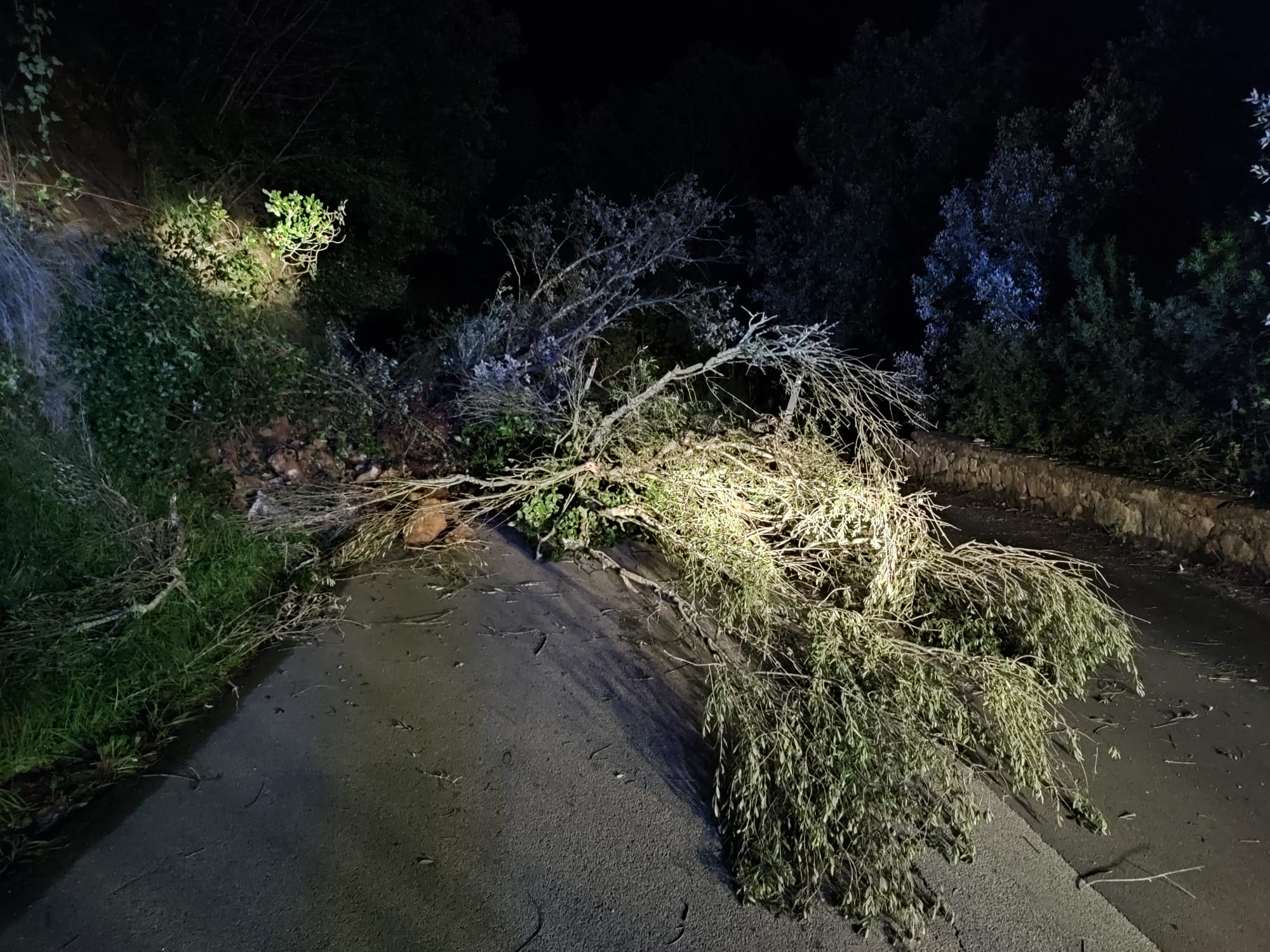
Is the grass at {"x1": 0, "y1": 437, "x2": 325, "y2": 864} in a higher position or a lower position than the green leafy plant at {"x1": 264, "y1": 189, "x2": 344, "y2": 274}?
lower

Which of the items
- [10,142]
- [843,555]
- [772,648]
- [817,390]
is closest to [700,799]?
[772,648]

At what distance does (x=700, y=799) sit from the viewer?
11.5ft

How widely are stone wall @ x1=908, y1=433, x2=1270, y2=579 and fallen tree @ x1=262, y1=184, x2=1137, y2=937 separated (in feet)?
2.57

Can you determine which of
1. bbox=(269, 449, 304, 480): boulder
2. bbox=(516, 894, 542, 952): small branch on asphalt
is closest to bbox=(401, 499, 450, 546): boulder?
bbox=(269, 449, 304, 480): boulder

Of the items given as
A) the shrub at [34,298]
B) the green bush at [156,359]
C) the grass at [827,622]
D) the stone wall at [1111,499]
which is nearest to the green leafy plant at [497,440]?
the grass at [827,622]

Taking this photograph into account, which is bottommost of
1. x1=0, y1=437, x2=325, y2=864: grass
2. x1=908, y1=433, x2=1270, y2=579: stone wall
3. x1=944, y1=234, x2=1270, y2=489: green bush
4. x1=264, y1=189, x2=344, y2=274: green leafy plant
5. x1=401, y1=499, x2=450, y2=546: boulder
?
x1=0, y1=437, x2=325, y2=864: grass

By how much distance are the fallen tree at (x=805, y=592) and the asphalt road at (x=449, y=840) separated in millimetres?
206

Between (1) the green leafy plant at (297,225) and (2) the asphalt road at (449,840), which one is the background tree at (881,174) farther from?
(2) the asphalt road at (449,840)

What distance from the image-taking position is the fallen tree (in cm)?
314

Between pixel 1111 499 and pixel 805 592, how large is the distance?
12.2ft

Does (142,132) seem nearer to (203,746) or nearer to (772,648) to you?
(203,746)

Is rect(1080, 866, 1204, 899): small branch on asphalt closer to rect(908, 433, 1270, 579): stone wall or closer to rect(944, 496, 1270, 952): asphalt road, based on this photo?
rect(944, 496, 1270, 952): asphalt road

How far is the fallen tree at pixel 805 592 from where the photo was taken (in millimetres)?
3145

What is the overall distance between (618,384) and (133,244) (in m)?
4.21
